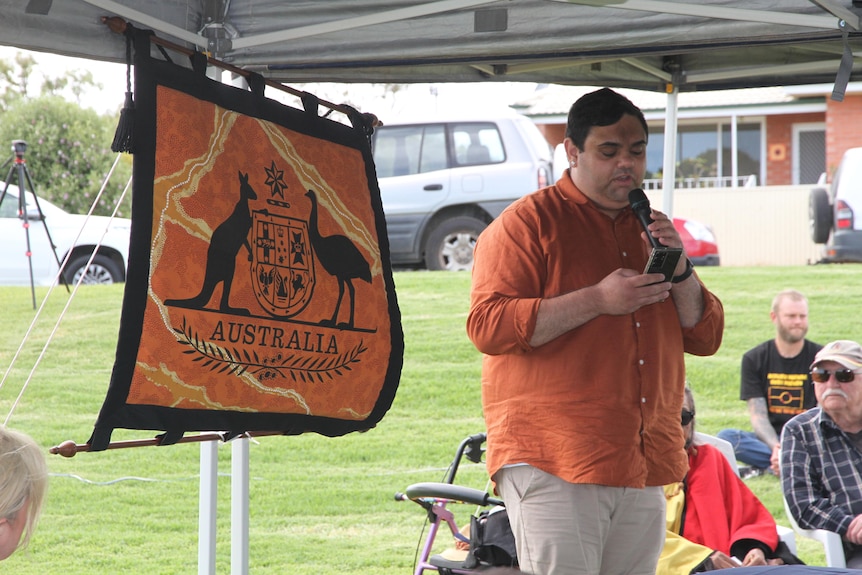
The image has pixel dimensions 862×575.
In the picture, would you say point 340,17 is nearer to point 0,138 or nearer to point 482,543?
point 482,543

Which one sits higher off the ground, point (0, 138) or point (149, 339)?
point (0, 138)

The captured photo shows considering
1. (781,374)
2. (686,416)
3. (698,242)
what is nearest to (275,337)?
(686,416)

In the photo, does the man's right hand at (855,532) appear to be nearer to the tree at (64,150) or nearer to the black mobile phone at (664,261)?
the black mobile phone at (664,261)

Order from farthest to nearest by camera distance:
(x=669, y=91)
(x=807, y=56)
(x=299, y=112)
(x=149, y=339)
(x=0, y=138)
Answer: (x=0, y=138) → (x=669, y=91) → (x=807, y=56) → (x=299, y=112) → (x=149, y=339)

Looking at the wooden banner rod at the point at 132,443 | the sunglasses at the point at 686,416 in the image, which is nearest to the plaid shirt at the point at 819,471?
the sunglasses at the point at 686,416

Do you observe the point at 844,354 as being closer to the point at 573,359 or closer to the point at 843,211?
the point at 573,359

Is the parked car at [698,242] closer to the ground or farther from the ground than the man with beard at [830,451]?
farther from the ground

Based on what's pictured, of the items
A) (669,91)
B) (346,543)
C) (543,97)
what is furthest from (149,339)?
(543,97)

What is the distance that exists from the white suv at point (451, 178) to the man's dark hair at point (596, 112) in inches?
301

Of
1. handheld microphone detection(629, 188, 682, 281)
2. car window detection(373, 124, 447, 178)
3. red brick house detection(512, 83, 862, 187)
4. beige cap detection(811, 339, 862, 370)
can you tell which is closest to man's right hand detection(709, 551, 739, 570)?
beige cap detection(811, 339, 862, 370)

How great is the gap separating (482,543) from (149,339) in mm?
1160

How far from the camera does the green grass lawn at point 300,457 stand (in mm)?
Result: 5449

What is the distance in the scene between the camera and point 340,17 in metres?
3.05

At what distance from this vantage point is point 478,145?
1073 centimetres
